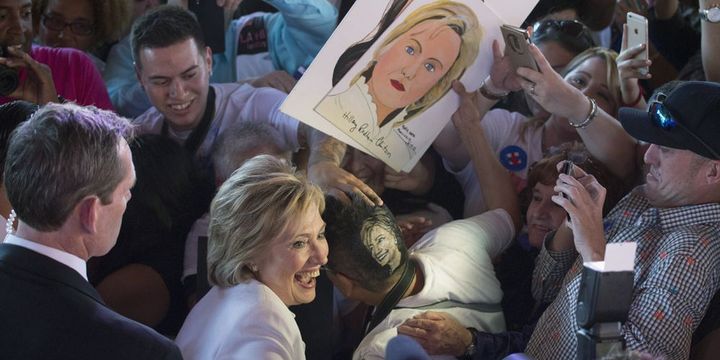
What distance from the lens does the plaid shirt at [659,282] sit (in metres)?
2.45

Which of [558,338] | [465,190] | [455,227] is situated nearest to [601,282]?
[558,338]

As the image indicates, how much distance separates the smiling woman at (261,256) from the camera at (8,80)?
1.17 metres

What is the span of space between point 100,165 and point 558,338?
129 centimetres

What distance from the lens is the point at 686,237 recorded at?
2566mm

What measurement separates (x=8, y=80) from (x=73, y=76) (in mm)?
297

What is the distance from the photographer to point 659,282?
8.18 feet

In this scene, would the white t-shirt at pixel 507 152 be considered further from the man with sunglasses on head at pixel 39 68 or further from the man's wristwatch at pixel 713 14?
the man with sunglasses on head at pixel 39 68

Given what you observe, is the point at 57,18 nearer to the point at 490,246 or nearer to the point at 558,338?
the point at 490,246

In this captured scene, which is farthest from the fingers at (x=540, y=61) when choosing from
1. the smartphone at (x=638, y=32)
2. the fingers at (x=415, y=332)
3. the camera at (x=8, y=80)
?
the camera at (x=8, y=80)

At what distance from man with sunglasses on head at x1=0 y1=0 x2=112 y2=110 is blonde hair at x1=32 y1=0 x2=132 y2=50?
37 cm

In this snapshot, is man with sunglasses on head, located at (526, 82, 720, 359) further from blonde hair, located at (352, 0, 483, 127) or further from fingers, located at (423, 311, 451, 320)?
blonde hair, located at (352, 0, 483, 127)

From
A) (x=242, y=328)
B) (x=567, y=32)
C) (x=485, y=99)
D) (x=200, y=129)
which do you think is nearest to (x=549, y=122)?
(x=485, y=99)

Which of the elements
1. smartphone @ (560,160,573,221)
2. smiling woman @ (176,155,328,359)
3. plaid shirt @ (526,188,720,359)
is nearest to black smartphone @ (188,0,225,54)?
smiling woman @ (176,155,328,359)

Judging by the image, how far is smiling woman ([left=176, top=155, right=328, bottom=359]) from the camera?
2.32 m
